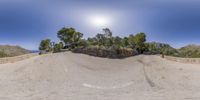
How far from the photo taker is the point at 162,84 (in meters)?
6.33

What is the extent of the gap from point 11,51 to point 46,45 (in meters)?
1.66

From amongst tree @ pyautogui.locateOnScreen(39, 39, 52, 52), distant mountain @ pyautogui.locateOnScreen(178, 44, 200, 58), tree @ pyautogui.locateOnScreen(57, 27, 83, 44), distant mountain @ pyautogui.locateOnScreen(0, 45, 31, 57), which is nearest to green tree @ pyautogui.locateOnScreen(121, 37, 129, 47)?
tree @ pyautogui.locateOnScreen(57, 27, 83, 44)

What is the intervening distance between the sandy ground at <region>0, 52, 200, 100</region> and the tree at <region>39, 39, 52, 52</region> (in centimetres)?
42

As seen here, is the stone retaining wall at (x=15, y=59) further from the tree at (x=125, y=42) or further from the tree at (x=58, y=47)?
the tree at (x=125, y=42)

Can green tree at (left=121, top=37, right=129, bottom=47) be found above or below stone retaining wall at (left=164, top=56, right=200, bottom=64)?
above

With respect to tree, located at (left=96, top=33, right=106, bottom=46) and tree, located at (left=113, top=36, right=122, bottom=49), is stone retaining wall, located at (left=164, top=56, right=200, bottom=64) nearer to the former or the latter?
tree, located at (left=113, top=36, right=122, bottom=49)

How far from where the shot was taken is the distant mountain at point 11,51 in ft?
27.2

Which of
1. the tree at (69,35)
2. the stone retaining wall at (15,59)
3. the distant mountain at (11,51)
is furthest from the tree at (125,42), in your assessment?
the distant mountain at (11,51)

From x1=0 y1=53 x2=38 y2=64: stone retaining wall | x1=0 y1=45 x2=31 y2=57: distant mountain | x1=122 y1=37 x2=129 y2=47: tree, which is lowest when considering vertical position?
x1=0 y1=53 x2=38 y2=64: stone retaining wall

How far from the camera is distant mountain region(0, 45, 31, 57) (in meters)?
8.29

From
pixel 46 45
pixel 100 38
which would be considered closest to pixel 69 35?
pixel 46 45

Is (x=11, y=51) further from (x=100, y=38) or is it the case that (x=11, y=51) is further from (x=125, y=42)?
(x=125, y=42)

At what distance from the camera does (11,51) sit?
344 inches

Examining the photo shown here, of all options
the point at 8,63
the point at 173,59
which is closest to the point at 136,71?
the point at 173,59
